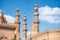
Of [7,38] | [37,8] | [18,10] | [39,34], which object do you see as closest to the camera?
[7,38]

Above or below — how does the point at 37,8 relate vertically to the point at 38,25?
above

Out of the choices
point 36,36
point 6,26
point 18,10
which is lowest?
point 36,36

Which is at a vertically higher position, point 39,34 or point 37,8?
point 37,8

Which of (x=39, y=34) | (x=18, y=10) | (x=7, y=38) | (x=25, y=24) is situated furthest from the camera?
(x=25, y=24)

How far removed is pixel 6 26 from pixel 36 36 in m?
7.31

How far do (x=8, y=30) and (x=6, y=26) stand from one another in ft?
2.16

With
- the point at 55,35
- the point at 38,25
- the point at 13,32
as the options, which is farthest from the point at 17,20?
the point at 55,35

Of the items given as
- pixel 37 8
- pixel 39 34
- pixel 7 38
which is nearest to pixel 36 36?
pixel 39 34

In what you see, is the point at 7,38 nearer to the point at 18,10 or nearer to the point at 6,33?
the point at 6,33

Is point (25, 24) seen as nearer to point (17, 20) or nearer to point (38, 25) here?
point (17, 20)

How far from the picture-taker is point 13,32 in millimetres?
26500

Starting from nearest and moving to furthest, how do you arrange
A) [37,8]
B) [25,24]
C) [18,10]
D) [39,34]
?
[39,34] → [37,8] → [18,10] → [25,24]

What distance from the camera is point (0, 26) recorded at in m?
25.9

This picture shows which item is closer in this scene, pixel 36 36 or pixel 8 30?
pixel 8 30
